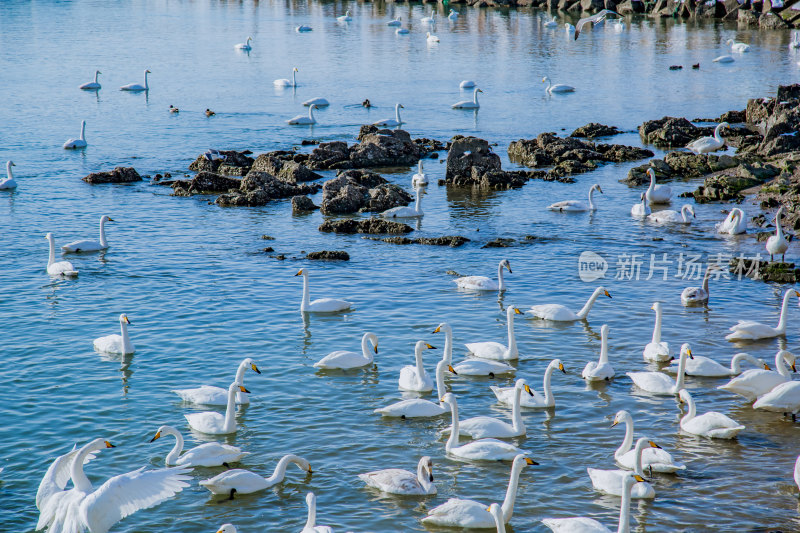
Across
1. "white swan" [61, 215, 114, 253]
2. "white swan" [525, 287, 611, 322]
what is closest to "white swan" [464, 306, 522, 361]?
"white swan" [525, 287, 611, 322]

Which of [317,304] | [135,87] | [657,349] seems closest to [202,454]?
[317,304]

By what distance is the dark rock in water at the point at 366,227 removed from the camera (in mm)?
25641

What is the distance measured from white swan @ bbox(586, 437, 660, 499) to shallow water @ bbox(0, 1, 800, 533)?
15 cm

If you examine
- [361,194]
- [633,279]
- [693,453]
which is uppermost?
[361,194]

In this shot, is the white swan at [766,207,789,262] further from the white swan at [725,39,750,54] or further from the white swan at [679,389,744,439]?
the white swan at [725,39,750,54]

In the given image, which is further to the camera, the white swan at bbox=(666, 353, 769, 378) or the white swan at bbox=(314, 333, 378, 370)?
the white swan at bbox=(314, 333, 378, 370)

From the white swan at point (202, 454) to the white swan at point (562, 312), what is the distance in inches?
322

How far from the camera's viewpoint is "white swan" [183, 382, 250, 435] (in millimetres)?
13930

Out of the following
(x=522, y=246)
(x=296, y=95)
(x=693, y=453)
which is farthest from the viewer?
(x=296, y=95)

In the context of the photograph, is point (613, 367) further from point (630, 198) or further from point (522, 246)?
point (630, 198)

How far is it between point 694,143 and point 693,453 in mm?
24131

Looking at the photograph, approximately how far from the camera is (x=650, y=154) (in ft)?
115

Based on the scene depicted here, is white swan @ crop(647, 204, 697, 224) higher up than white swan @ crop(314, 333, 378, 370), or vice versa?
white swan @ crop(647, 204, 697, 224)

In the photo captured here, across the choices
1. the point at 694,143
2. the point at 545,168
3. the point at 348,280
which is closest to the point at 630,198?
the point at 545,168
